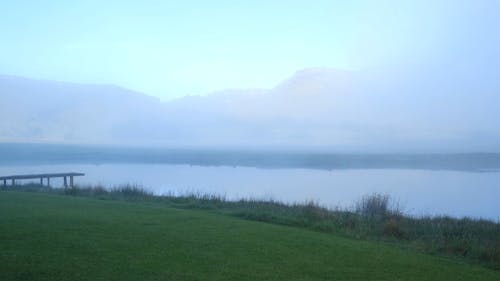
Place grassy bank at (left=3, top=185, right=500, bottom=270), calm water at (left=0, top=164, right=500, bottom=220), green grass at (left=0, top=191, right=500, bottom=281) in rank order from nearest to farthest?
green grass at (left=0, top=191, right=500, bottom=281), grassy bank at (left=3, top=185, right=500, bottom=270), calm water at (left=0, top=164, right=500, bottom=220)

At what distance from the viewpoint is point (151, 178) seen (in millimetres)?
29797

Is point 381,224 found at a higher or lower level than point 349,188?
lower

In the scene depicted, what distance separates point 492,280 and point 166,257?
3.99 metres

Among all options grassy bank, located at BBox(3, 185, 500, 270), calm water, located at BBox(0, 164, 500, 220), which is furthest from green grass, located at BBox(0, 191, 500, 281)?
calm water, located at BBox(0, 164, 500, 220)

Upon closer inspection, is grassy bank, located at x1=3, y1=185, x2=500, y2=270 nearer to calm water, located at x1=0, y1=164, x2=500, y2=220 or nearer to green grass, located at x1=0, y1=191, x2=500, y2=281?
green grass, located at x1=0, y1=191, x2=500, y2=281

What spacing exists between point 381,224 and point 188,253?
5.86 metres

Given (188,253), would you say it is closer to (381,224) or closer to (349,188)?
(381,224)

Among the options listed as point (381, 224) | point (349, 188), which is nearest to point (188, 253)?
point (381, 224)

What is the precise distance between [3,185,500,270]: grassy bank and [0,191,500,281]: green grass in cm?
85

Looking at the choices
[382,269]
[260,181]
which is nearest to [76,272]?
[382,269]

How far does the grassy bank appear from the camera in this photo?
8.30m

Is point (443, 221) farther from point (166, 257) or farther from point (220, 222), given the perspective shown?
point (166, 257)

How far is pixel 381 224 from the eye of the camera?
1105 cm

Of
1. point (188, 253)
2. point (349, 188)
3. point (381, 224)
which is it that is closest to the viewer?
point (188, 253)
